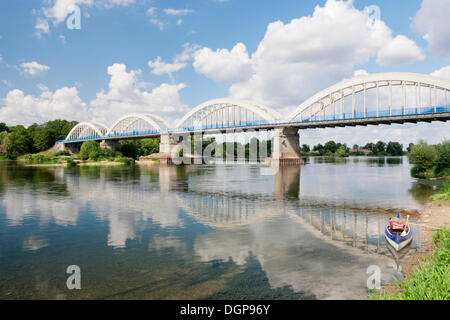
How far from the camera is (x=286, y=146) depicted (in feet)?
233

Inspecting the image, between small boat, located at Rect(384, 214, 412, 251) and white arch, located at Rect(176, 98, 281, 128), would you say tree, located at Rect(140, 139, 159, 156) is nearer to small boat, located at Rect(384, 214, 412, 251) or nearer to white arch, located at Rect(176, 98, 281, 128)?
white arch, located at Rect(176, 98, 281, 128)

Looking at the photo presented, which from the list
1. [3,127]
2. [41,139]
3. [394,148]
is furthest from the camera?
[394,148]

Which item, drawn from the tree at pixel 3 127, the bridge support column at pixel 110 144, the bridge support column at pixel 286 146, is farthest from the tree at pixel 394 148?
the tree at pixel 3 127

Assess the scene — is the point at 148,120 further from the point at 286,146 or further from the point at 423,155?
the point at 423,155

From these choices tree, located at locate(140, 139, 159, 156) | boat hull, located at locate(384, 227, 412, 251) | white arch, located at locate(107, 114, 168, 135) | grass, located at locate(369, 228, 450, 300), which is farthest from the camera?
tree, located at locate(140, 139, 159, 156)

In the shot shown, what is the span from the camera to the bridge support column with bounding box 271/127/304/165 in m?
69.2

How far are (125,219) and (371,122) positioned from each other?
179 ft

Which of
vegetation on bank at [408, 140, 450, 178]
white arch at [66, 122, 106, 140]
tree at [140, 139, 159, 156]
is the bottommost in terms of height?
vegetation on bank at [408, 140, 450, 178]

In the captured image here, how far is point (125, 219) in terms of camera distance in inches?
579

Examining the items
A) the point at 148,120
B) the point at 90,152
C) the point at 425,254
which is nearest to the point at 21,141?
the point at 90,152

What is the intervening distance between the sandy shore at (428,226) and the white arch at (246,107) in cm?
5860

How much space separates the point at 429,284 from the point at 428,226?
7.63m

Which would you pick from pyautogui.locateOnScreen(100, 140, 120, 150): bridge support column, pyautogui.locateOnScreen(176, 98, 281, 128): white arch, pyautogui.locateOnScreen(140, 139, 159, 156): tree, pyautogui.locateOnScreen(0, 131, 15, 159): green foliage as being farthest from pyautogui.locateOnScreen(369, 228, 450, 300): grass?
pyautogui.locateOnScreen(0, 131, 15, 159): green foliage
